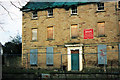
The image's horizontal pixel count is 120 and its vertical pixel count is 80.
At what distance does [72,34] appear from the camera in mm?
19281

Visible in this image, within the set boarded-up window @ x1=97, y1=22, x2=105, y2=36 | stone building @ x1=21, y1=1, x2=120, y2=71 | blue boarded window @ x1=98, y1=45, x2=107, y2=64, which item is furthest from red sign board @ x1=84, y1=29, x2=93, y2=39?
blue boarded window @ x1=98, y1=45, x2=107, y2=64

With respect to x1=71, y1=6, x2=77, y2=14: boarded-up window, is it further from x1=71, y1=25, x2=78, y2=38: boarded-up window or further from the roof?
x1=71, y1=25, x2=78, y2=38: boarded-up window

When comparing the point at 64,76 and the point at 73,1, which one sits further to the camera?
the point at 73,1

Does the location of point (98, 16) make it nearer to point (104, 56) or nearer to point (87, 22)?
point (87, 22)

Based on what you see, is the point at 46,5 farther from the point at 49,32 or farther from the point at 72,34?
the point at 72,34

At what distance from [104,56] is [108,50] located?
1016mm

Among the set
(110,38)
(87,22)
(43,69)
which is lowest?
(43,69)

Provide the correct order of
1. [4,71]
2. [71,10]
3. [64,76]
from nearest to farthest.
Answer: [64,76] → [4,71] → [71,10]

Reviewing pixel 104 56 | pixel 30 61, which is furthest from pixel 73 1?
pixel 30 61

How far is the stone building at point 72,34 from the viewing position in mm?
17828

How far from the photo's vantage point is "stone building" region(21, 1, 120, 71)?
17828 millimetres

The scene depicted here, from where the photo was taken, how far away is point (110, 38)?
Result: 17.8m

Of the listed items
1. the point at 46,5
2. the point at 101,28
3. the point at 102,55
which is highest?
the point at 46,5

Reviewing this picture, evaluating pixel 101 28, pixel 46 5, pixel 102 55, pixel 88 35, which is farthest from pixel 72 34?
pixel 46 5
